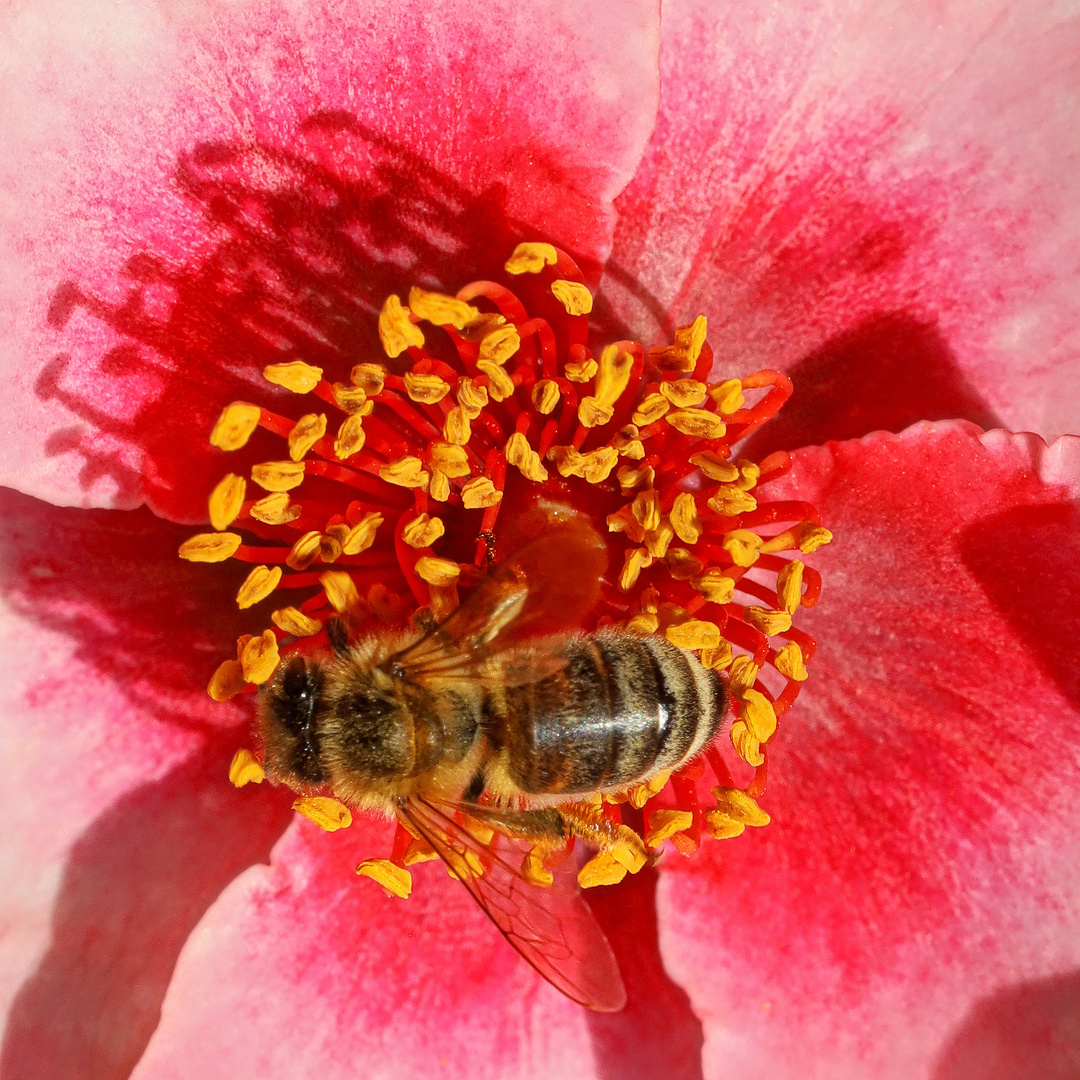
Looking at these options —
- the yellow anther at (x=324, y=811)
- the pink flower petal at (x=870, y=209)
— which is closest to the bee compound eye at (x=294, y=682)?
the yellow anther at (x=324, y=811)

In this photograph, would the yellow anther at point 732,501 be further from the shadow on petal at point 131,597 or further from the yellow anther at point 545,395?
the shadow on petal at point 131,597

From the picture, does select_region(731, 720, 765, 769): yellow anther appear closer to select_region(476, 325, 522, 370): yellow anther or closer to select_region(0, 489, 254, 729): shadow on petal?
select_region(476, 325, 522, 370): yellow anther

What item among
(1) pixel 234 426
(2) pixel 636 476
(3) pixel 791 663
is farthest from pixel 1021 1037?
(1) pixel 234 426

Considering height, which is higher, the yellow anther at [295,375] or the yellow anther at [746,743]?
the yellow anther at [295,375]

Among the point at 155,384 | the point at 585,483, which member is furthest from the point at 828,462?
the point at 155,384

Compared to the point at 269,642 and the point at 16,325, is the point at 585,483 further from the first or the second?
the point at 16,325

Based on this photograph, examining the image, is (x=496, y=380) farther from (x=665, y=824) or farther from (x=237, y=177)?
(x=665, y=824)
